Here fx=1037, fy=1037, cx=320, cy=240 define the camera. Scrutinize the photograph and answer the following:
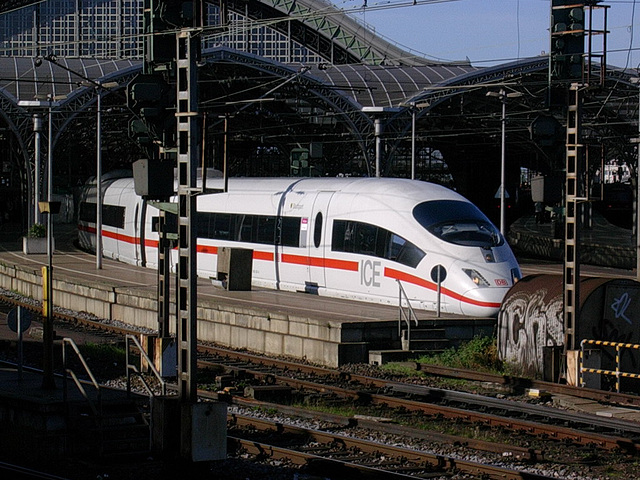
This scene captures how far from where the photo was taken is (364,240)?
2275 centimetres

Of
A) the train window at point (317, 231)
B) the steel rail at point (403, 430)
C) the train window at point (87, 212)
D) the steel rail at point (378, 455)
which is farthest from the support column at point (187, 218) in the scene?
the train window at point (87, 212)

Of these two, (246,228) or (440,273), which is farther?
(246,228)

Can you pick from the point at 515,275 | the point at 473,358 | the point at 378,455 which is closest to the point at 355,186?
the point at 515,275

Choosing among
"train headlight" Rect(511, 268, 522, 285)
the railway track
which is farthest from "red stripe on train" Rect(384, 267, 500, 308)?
the railway track

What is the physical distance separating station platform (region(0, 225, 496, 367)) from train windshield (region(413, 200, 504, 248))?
5.51 ft

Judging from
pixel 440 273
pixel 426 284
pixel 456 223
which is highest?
pixel 456 223

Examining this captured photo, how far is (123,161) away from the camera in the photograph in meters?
83.2

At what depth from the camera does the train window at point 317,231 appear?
2419 centimetres

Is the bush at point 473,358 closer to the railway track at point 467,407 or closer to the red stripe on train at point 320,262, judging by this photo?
the railway track at point 467,407

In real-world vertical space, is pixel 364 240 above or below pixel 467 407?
above

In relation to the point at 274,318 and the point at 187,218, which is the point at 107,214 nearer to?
the point at 274,318

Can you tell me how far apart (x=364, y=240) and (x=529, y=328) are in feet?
17.5

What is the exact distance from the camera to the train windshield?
2167cm

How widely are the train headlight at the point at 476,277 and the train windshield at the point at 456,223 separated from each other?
669mm
